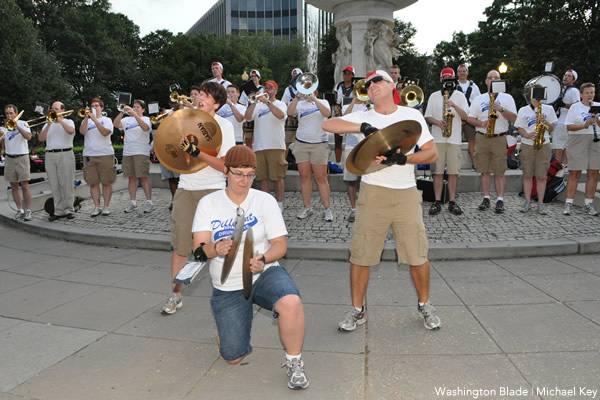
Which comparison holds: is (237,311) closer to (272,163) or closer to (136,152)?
(272,163)

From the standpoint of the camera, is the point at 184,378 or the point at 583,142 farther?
the point at 583,142

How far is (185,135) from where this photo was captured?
420 centimetres

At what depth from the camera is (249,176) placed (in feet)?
10.8

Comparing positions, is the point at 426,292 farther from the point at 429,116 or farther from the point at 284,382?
the point at 429,116

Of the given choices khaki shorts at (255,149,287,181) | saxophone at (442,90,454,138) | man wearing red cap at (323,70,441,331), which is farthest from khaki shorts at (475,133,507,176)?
man wearing red cap at (323,70,441,331)

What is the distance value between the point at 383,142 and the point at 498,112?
534 centimetres

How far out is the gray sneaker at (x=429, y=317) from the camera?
3.92m

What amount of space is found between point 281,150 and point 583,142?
4812 millimetres

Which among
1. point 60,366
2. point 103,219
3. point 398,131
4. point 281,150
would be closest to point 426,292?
point 398,131

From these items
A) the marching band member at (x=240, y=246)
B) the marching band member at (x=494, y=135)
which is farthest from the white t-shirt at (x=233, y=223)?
the marching band member at (x=494, y=135)

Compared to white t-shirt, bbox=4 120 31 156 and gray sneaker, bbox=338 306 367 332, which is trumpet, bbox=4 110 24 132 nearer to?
white t-shirt, bbox=4 120 31 156

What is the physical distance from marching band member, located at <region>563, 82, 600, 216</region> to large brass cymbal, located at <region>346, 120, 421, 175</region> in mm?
5647

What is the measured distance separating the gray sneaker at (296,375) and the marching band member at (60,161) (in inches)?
270

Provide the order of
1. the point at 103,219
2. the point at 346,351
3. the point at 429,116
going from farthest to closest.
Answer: the point at 103,219
the point at 429,116
the point at 346,351
